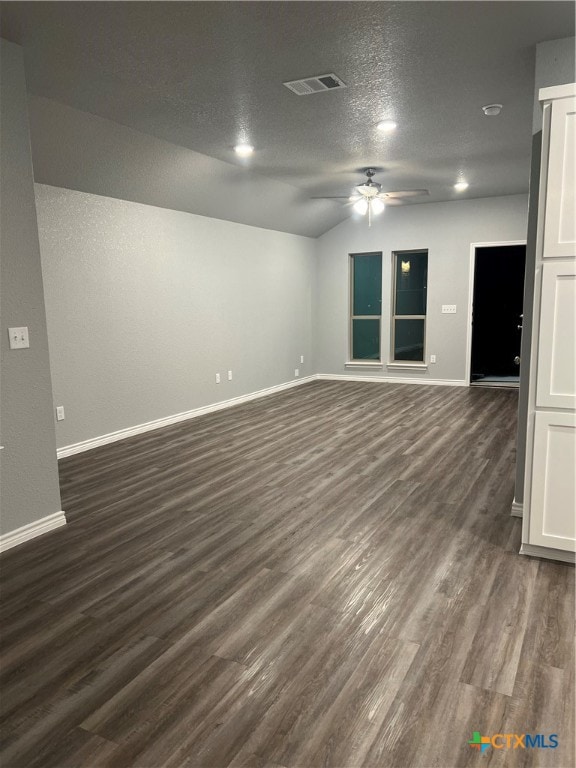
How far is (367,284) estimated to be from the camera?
8.98 m

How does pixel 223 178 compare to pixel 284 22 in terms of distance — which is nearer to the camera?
pixel 284 22

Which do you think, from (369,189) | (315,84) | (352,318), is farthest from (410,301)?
(315,84)

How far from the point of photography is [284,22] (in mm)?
2625

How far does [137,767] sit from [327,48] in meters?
3.30

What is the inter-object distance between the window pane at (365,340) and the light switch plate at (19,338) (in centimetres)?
665

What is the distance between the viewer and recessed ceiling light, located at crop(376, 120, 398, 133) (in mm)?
4199

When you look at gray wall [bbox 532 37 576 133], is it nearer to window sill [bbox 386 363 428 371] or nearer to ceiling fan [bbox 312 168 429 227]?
ceiling fan [bbox 312 168 429 227]

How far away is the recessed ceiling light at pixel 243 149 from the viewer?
15.7 ft

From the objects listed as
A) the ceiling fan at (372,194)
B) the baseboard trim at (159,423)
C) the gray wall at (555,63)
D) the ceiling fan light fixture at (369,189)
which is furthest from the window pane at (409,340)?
the gray wall at (555,63)

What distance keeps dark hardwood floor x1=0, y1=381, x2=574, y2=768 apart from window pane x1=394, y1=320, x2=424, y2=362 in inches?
185

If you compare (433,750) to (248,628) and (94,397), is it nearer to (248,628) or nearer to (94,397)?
(248,628)

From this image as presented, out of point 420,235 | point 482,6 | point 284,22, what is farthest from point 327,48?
point 420,235

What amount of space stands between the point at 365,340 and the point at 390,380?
850 mm

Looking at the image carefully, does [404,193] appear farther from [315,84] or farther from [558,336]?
[558,336]
